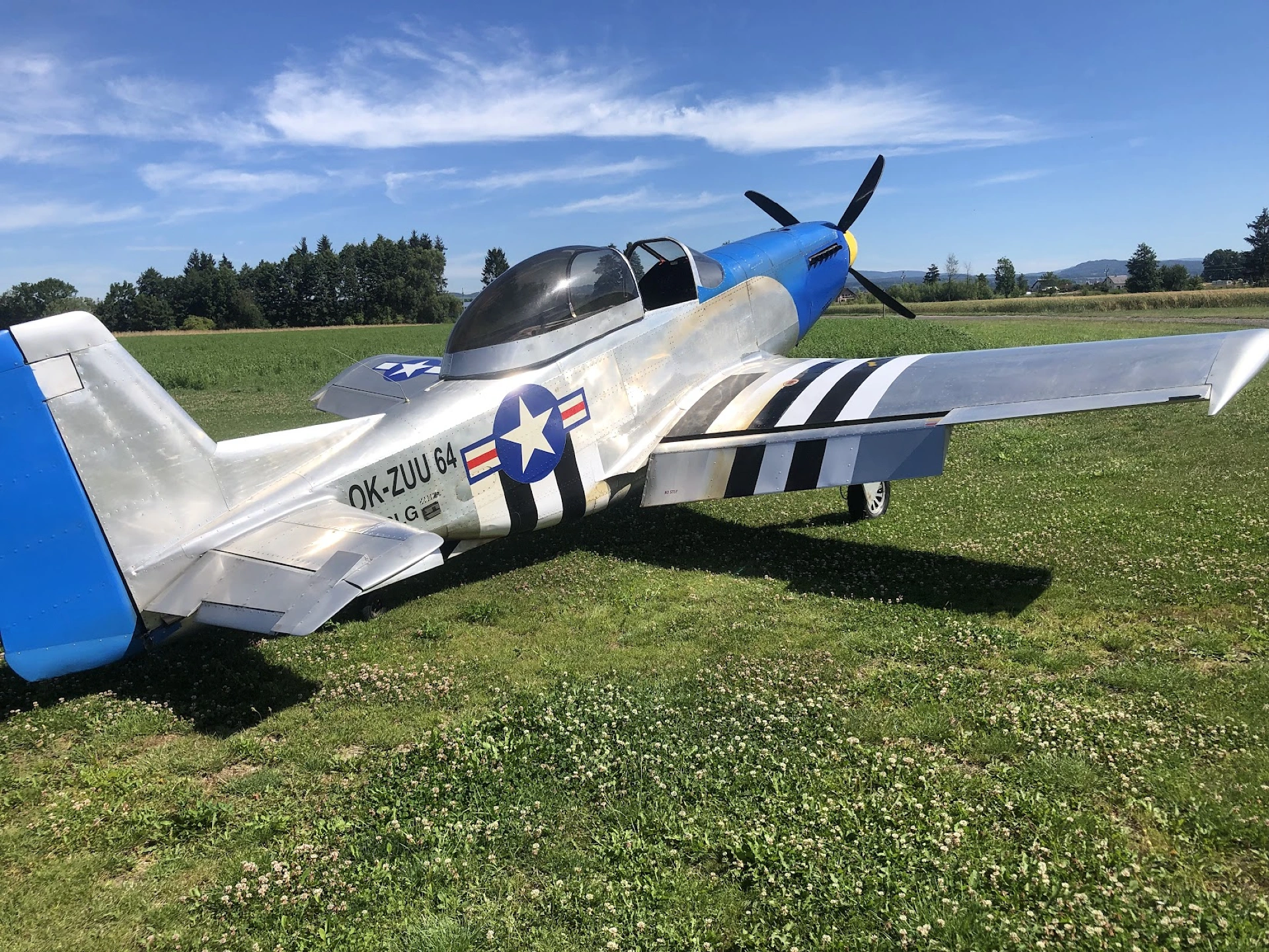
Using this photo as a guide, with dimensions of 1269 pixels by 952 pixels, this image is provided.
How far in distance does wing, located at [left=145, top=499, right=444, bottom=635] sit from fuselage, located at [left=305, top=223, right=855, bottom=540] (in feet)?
2.39

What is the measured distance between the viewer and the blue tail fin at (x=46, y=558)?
→ 4285 millimetres

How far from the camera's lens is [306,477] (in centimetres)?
544

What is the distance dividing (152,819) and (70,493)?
76.7 inches

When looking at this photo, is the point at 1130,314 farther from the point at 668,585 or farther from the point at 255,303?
the point at 255,303

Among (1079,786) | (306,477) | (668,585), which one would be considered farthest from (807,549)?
(306,477)

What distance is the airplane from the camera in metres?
4.39

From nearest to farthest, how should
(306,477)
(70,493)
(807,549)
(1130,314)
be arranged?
(70,493), (306,477), (807,549), (1130,314)

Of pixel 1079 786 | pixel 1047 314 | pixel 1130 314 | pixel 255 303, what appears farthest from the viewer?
pixel 255 303

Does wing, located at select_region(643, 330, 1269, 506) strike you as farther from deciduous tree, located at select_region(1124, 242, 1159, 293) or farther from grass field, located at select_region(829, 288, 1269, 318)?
deciduous tree, located at select_region(1124, 242, 1159, 293)

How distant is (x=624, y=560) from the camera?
7434 millimetres

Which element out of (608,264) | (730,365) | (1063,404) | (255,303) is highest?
(255,303)

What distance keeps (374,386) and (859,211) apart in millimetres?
7901

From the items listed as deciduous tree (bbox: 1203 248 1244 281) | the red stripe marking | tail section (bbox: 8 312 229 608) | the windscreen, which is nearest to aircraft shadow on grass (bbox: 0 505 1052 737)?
tail section (bbox: 8 312 229 608)

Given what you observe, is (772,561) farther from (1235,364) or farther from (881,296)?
(881,296)
